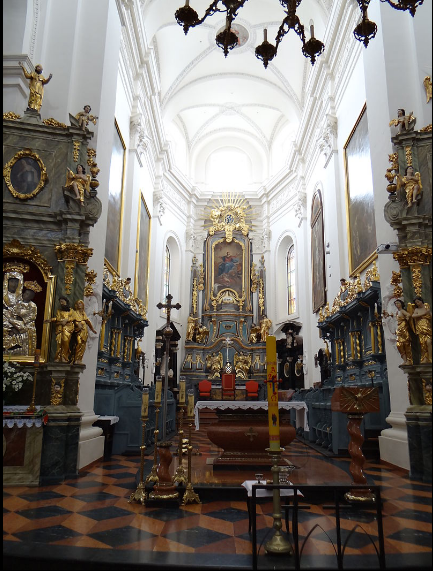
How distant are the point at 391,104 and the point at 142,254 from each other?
12152 mm

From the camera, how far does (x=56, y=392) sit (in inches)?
218

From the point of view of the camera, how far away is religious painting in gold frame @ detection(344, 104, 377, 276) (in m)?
9.44

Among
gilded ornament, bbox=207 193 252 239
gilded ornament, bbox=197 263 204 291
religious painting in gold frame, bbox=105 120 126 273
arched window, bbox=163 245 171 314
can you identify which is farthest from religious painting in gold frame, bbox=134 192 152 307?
gilded ornament, bbox=207 193 252 239

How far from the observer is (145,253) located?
15.0 m

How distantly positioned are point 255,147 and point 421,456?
76.1ft

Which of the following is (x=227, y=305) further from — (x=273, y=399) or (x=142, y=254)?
(x=273, y=399)

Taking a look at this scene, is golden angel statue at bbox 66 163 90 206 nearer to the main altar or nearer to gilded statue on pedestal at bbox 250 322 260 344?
the main altar

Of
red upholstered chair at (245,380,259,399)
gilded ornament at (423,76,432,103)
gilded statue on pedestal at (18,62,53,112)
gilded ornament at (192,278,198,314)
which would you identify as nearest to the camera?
gilded ornament at (423,76,432,103)

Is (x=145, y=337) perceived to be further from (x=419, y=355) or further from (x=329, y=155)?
(x=419, y=355)

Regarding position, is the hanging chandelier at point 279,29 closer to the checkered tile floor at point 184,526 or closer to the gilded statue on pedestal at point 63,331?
the gilded statue on pedestal at point 63,331

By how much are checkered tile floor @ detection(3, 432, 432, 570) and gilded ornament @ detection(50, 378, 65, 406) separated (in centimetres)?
96

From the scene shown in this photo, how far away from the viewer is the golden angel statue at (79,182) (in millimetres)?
5852

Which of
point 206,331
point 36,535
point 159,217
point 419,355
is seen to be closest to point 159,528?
point 36,535

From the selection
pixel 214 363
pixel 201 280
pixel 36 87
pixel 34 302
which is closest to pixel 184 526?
pixel 34 302
